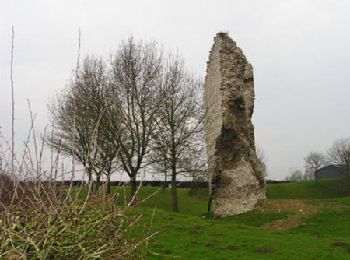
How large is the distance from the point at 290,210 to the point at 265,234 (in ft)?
22.8

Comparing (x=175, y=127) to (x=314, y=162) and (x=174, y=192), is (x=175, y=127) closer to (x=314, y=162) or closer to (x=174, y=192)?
(x=174, y=192)

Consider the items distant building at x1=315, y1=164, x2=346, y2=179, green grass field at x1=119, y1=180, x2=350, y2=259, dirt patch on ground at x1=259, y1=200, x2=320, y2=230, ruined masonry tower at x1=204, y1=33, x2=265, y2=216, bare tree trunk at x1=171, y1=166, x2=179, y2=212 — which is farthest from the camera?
distant building at x1=315, y1=164, x2=346, y2=179

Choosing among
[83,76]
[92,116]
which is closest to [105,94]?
[92,116]

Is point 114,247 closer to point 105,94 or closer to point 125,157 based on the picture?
point 105,94

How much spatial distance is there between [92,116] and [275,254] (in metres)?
16.8

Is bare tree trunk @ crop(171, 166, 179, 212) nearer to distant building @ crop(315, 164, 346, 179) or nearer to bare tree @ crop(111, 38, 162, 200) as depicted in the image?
bare tree @ crop(111, 38, 162, 200)

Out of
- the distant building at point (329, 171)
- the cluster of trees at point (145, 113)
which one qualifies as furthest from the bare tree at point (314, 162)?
the cluster of trees at point (145, 113)

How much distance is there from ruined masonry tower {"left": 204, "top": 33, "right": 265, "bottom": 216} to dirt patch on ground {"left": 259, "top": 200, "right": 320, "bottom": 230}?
29.0 inches

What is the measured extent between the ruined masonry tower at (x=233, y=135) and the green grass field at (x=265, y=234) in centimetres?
110

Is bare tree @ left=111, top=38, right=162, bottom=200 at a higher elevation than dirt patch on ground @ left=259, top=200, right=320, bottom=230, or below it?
higher

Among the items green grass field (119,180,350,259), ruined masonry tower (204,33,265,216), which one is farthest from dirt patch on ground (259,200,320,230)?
ruined masonry tower (204,33,265,216)

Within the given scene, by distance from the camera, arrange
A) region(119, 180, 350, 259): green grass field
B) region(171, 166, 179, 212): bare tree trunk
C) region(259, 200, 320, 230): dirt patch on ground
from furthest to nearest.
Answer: region(171, 166, 179, 212): bare tree trunk < region(259, 200, 320, 230): dirt patch on ground < region(119, 180, 350, 259): green grass field

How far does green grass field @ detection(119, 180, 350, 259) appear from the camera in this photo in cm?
1348

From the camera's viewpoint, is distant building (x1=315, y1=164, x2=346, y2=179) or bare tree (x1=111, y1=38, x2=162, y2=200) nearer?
bare tree (x1=111, y1=38, x2=162, y2=200)
